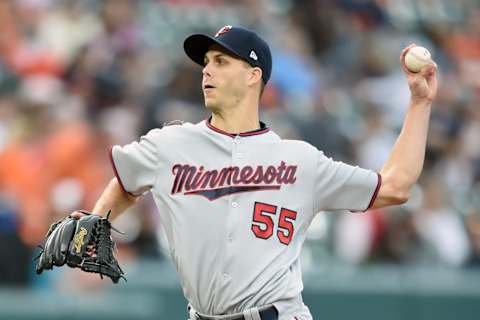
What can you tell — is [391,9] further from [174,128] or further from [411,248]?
[174,128]

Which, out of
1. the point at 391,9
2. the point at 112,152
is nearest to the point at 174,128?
the point at 112,152

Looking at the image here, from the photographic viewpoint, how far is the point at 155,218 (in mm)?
9438

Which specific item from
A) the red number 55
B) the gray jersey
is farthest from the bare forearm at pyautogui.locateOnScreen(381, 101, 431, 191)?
the red number 55

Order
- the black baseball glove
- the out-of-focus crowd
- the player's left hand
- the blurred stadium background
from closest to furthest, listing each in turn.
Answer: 1. the black baseball glove
2. the player's left hand
3. the blurred stadium background
4. the out-of-focus crowd

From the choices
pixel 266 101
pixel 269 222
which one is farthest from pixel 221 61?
pixel 266 101

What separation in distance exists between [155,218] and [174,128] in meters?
4.15

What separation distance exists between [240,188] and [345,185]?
1.48ft

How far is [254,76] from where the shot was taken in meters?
5.39

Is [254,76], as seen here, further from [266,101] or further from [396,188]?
[266,101]

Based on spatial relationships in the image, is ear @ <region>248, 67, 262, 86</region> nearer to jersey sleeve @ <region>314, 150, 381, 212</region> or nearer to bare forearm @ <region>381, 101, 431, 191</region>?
jersey sleeve @ <region>314, 150, 381, 212</region>

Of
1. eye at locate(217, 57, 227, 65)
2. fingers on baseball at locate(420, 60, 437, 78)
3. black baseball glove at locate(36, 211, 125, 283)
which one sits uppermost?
fingers on baseball at locate(420, 60, 437, 78)

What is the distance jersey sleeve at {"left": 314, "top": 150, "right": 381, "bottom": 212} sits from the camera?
5191 mm

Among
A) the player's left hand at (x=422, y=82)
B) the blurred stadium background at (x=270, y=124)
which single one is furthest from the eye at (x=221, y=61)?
the blurred stadium background at (x=270, y=124)

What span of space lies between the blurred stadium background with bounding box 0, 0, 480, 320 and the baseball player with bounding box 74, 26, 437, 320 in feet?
11.6
